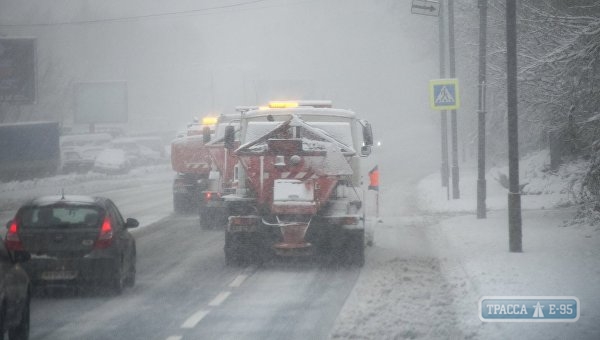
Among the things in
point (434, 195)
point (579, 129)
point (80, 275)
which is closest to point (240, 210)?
point (80, 275)

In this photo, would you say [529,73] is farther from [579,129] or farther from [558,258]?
[558,258]

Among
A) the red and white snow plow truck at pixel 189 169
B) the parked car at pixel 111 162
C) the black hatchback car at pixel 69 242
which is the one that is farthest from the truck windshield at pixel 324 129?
the parked car at pixel 111 162

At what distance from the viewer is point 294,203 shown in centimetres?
1537

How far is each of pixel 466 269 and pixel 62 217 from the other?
20.4 feet

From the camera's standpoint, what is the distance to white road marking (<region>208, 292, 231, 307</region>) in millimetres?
12281

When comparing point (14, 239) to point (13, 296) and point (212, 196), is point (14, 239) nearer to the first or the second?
point (13, 296)

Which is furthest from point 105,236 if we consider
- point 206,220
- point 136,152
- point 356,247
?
point 136,152

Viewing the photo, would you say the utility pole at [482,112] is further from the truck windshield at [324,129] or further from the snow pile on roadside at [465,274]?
the truck windshield at [324,129]

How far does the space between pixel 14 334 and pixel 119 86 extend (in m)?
63.0

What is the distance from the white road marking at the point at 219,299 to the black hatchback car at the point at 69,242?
1.40 meters

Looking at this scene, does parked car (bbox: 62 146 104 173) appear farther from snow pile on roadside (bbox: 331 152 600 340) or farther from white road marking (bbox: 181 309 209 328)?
white road marking (bbox: 181 309 209 328)

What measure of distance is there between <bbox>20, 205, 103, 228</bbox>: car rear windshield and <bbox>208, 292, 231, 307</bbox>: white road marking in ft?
6.38

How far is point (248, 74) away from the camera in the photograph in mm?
86000

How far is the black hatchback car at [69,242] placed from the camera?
1237 cm
